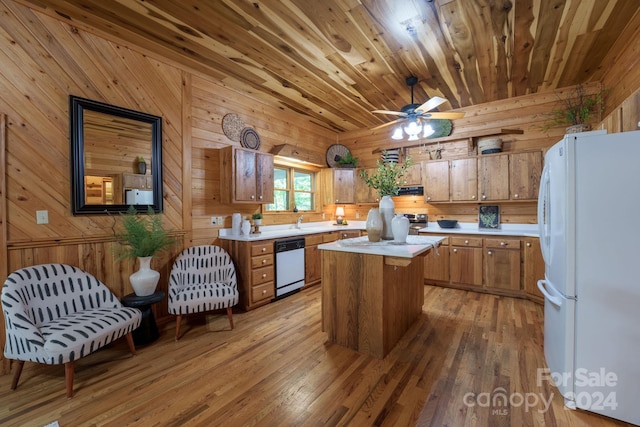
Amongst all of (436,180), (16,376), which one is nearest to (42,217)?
(16,376)

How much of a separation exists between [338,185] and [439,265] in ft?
7.66

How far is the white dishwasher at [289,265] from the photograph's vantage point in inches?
144

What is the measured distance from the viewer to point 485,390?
185 cm

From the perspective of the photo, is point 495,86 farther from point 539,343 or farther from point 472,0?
point 539,343

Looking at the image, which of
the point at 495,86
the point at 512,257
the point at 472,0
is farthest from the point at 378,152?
the point at 472,0

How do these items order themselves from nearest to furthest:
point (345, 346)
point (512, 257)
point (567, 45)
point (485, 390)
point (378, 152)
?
point (485, 390) < point (345, 346) < point (567, 45) < point (512, 257) < point (378, 152)

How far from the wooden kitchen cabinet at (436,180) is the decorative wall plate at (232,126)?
10.1 ft

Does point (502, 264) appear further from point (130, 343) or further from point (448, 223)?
point (130, 343)

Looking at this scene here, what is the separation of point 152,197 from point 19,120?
112 centimetres

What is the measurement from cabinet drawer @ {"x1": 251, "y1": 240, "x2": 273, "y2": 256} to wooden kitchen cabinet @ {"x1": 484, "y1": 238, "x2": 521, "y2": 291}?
3.06 m

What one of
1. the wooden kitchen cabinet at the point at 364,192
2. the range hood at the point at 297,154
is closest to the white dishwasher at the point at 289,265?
the range hood at the point at 297,154

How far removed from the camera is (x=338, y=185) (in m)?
5.32

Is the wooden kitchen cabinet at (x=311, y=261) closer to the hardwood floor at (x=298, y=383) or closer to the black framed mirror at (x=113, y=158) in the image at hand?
the hardwood floor at (x=298, y=383)

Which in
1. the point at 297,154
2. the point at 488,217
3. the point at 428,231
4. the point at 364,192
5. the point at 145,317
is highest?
the point at 297,154
